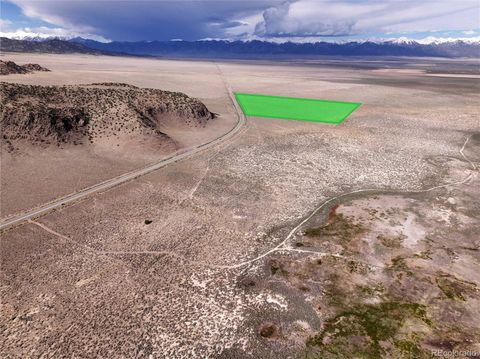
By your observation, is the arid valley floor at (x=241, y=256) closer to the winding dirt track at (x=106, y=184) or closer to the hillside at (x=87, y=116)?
the winding dirt track at (x=106, y=184)

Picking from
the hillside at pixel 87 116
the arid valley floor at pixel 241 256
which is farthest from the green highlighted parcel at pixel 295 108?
the arid valley floor at pixel 241 256

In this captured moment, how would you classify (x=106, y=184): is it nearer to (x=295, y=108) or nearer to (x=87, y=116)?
(x=87, y=116)

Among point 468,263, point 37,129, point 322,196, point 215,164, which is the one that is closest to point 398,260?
point 468,263

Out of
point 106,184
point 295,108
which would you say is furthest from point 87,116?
point 295,108

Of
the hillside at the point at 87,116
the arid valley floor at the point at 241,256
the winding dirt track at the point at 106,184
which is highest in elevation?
the hillside at the point at 87,116

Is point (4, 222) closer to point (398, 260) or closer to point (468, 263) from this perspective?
point (398, 260)

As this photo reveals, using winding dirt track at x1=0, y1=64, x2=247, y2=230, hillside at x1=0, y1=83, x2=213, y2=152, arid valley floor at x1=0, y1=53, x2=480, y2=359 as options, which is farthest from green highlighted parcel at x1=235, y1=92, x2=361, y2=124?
arid valley floor at x1=0, y1=53, x2=480, y2=359
